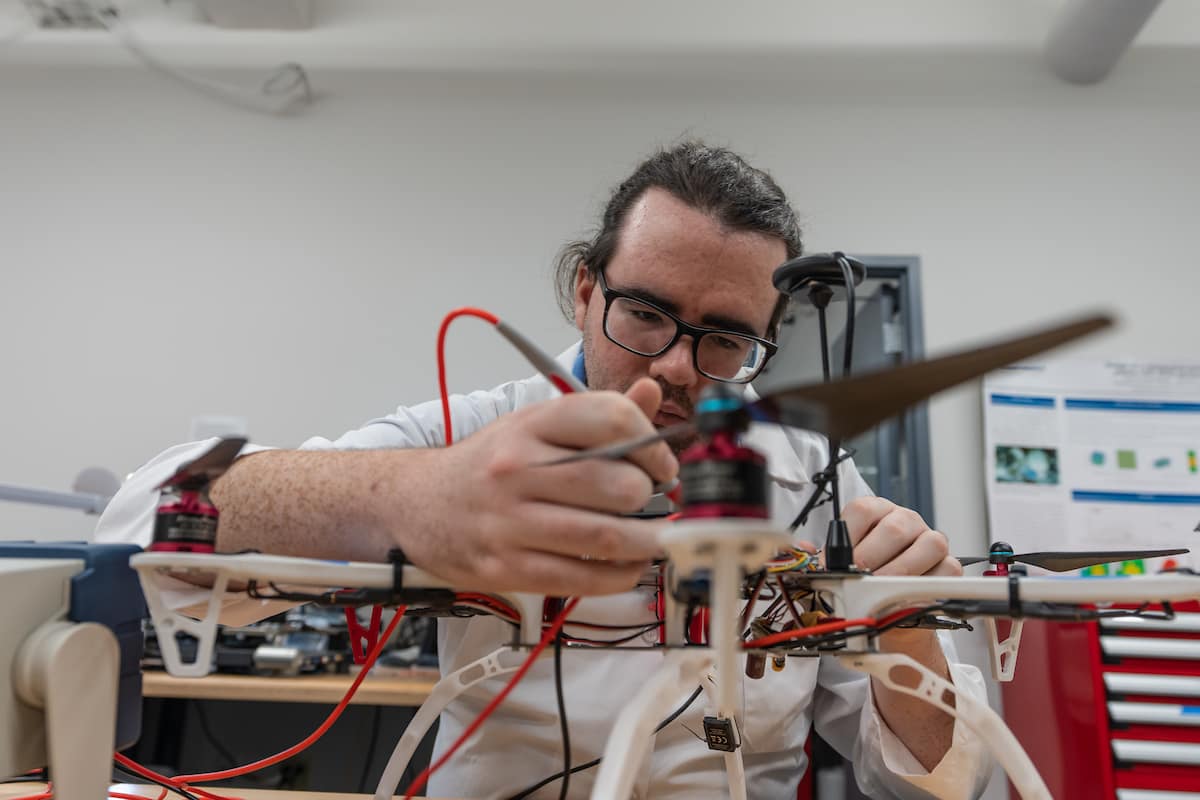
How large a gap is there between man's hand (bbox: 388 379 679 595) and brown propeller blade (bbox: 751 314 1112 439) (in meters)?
0.10

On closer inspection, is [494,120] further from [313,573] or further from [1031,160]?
[313,573]

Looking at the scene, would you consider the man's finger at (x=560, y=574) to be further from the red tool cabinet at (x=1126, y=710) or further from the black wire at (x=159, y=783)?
the red tool cabinet at (x=1126, y=710)

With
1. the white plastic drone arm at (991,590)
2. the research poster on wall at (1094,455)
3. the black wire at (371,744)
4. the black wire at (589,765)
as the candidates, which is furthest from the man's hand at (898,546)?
the black wire at (371,744)

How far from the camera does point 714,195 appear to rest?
44.4 inches

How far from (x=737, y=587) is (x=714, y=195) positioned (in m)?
0.84

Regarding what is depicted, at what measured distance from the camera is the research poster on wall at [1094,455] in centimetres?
210

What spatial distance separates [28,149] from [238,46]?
0.74m

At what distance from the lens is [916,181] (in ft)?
7.73

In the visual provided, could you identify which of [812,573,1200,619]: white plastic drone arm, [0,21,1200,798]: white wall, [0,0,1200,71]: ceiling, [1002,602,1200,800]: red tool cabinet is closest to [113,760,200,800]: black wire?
[812,573,1200,619]: white plastic drone arm

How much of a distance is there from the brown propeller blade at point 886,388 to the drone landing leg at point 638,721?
0.16m

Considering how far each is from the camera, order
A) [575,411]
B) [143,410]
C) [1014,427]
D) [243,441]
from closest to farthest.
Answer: [575,411] → [243,441] → [1014,427] → [143,410]

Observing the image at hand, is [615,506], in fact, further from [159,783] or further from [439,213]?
[439,213]

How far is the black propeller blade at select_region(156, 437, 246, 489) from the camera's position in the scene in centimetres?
51

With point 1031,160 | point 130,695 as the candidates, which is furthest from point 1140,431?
point 130,695
